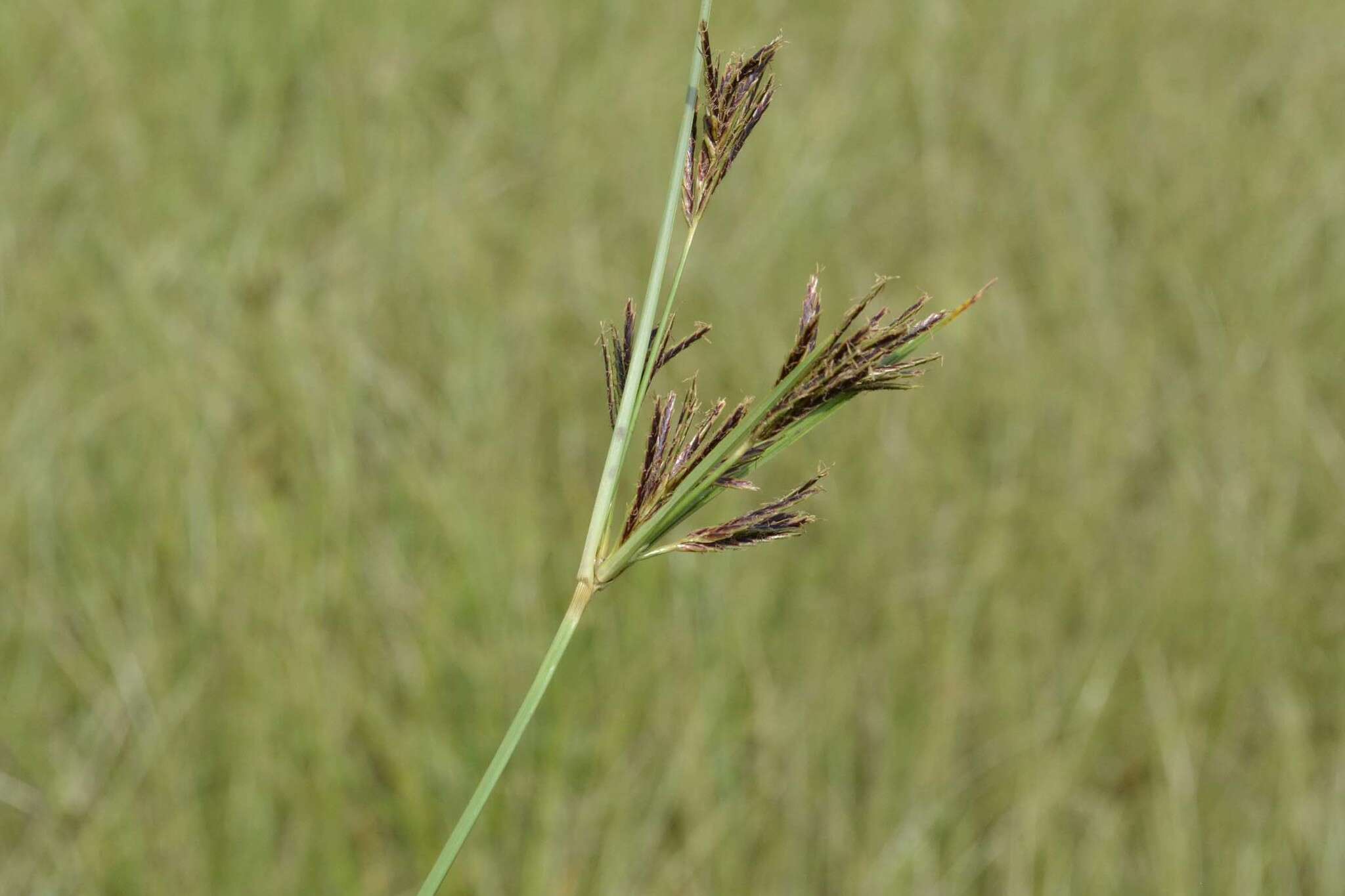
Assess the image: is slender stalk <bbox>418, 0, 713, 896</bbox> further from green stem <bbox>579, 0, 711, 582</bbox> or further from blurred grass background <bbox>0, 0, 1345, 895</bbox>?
blurred grass background <bbox>0, 0, 1345, 895</bbox>

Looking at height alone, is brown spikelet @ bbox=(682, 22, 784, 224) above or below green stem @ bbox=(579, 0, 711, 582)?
above

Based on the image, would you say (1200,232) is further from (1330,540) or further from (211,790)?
(211,790)

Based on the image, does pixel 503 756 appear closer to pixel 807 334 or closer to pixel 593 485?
pixel 807 334

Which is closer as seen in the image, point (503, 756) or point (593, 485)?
point (503, 756)

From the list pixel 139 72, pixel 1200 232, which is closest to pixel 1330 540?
pixel 1200 232

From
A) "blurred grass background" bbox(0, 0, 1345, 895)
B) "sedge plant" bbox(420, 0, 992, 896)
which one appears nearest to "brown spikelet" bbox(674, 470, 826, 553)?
"sedge plant" bbox(420, 0, 992, 896)

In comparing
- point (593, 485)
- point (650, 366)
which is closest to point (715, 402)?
point (650, 366)

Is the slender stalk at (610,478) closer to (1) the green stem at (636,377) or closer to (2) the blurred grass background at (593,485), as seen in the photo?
(1) the green stem at (636,377)
